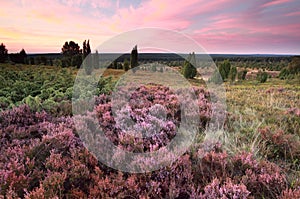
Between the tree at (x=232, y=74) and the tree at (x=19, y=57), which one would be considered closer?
the tree at (x=232, y=74)

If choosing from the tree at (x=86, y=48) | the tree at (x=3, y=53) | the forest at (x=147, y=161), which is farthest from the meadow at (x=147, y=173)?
the tree at (x=3, y=53)

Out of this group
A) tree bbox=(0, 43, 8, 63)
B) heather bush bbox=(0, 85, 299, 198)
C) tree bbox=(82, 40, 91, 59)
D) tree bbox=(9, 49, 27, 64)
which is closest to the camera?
heather bush bbox=(0, 85, 299, 198)

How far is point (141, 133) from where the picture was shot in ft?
13.7

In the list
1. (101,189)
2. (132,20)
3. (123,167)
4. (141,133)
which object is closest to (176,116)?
(141,133)

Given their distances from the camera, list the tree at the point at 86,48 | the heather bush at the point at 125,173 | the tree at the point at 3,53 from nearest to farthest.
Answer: the heather bush at the point at 125,173
the tree at the point at 86,48
the tree at the point at 3,53

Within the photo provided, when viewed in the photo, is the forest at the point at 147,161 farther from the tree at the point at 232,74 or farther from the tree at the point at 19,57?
the tree at the point at 19,57

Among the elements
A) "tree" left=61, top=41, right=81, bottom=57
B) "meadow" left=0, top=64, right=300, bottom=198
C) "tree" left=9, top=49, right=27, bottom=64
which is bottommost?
"meadow" left=0, top=64, right=300, bottom=198

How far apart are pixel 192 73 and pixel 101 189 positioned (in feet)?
67.2

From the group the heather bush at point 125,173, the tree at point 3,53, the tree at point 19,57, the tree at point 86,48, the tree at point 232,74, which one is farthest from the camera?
the tree at point 19,57

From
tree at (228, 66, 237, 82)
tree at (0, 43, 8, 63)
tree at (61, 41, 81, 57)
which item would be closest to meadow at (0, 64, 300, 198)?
tree at (228, 66, 237, 82)

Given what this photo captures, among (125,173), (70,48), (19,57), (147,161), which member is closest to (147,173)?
(147,161)

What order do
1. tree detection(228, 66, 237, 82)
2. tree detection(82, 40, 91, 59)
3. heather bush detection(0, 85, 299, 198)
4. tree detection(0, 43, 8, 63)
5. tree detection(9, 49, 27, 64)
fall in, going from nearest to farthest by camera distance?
1. heather bush detection(0, 85, 299, 198)
2. tree detection(228, 66, 237, 82)
3. tree detection(82, 40, 91, 59)
4. tree detection(0, 43, 8, 63)
5. tree detection(9, 49, 27, 64)

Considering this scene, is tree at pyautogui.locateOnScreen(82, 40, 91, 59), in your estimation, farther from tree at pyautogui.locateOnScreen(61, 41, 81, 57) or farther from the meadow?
the meadow

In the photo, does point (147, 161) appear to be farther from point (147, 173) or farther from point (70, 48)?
point (70, 48)
